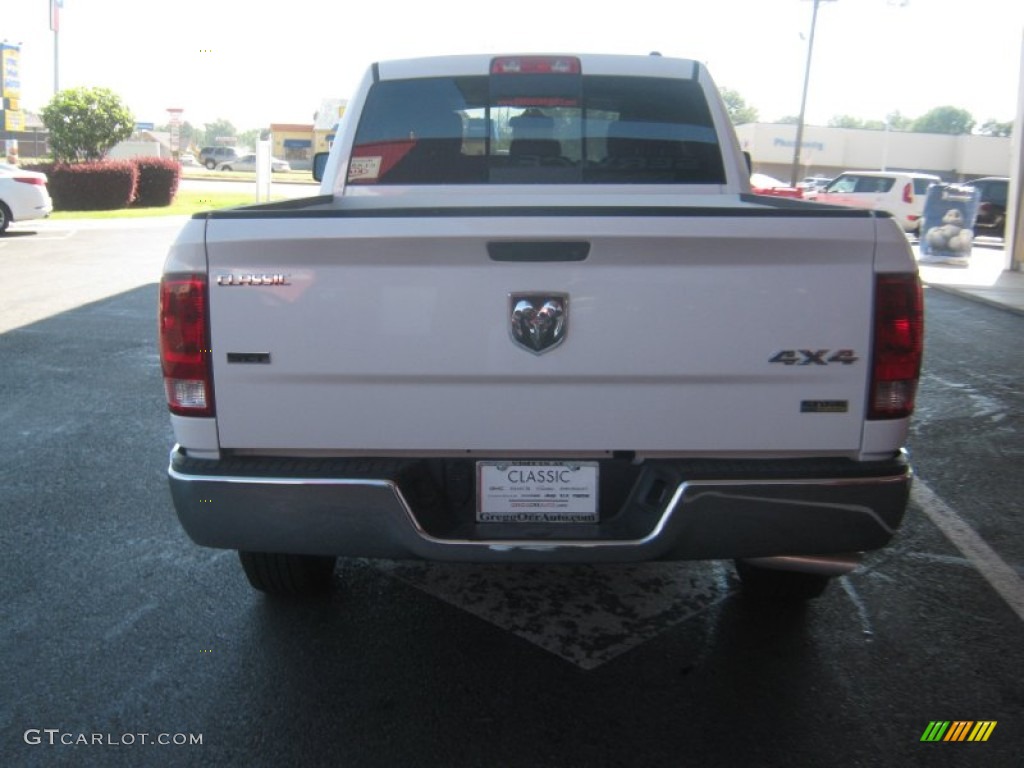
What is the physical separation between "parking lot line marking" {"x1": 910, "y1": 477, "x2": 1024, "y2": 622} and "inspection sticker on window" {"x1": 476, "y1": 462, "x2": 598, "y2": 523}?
2.03 m

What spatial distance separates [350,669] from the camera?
10.7 ft

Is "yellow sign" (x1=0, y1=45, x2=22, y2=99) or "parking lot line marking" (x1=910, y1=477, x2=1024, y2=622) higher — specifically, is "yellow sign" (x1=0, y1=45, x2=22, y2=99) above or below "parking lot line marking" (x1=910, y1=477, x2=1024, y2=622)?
above

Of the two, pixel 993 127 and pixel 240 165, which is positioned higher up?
pixel 993 127

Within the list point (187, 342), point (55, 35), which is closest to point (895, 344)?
point (187, 342)

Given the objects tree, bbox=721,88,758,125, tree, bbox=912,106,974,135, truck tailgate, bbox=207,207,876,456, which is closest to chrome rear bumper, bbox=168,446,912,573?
truck tailgate, bbox=207,207,876,456

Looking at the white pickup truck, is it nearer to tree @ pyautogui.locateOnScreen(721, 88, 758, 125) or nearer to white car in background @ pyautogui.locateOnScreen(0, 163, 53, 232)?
white car in background @ pyautogui.locateOnScreen(0, 163, 53, 232)

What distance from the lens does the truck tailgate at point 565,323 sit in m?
2.72

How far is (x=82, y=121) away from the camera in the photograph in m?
27.4

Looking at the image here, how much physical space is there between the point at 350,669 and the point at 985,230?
30.6 metres

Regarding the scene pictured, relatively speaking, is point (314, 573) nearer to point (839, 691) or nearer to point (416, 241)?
point (416, 241)

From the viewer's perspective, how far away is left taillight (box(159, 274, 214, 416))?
109 inches

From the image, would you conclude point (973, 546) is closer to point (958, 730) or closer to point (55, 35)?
point (958, 730)

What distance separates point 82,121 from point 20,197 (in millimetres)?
9888

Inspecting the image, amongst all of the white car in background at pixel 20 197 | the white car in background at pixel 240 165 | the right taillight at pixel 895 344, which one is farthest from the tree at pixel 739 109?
the right taillight at pixel 895 344
